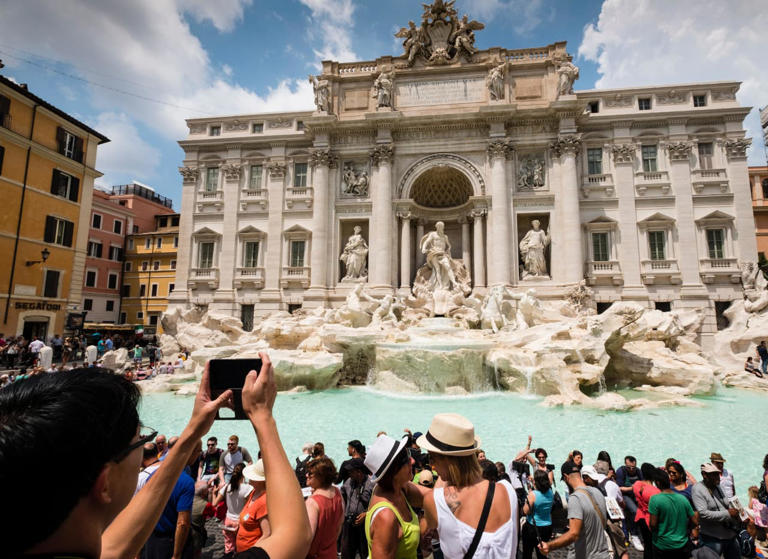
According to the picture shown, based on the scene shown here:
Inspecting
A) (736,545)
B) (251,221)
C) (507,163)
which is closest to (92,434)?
(736,545)

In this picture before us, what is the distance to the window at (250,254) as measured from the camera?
872 inches

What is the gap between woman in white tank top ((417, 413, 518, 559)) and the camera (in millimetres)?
1949

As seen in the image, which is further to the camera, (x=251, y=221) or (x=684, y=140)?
(x=251, y=221)

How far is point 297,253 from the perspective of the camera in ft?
71.9

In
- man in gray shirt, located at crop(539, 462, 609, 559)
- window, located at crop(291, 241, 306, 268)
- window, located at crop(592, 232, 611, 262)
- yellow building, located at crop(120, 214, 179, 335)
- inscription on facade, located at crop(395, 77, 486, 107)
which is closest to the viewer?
man in gray shirt, located at crop(539, 462, 609, 559)

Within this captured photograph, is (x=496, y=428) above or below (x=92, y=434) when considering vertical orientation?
below

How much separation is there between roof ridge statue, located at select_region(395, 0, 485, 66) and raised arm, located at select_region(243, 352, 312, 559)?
23.3 m

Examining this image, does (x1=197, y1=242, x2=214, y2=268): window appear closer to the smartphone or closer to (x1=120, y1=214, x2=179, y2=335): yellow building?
(x1=120, y1=214, x2=179, y2=335): yellow building

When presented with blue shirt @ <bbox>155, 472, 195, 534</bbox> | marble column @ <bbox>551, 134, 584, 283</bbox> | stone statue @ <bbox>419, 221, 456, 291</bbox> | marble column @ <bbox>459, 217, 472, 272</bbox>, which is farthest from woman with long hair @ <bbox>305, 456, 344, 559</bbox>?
marble column @ <bbox>459, 217, 472, 272</bbox>

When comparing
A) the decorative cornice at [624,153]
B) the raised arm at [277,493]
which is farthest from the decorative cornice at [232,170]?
the raised arm at [277,493]

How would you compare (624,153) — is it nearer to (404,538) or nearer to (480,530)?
(480,530)

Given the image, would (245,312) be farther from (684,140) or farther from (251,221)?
(684,140)

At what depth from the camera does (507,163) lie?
789 inches

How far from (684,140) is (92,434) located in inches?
993
